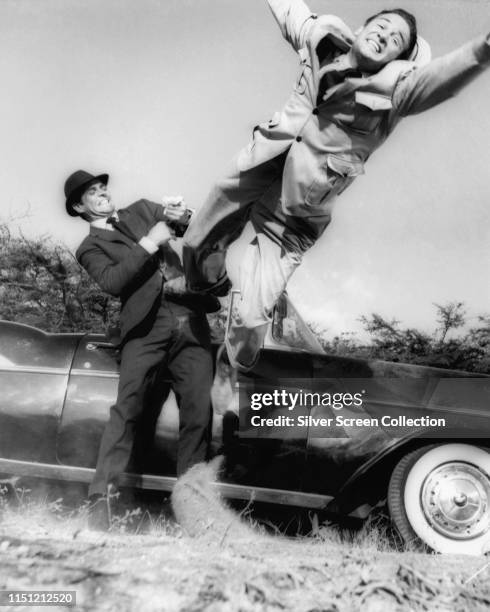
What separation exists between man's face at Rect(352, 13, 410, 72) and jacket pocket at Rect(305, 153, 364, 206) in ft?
1.49

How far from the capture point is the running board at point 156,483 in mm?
3324

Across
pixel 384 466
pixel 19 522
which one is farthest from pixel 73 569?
pixel 384 466

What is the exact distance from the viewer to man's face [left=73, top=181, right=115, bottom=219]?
12.7 ft

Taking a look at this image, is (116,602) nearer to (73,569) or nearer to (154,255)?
(73,569)

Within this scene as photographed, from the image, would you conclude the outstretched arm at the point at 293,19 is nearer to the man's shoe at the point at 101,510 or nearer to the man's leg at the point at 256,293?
the man's leg at the point at 256,293

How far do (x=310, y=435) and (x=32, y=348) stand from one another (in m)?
1.64

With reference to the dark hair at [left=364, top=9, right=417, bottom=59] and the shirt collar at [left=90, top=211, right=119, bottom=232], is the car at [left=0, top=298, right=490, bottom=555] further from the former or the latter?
the dark hair at [left=364, top=9, right=417, bottom=59]

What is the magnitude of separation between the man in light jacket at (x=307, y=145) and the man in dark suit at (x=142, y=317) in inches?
7.3

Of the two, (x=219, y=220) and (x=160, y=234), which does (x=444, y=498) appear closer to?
(x=219, y=220)

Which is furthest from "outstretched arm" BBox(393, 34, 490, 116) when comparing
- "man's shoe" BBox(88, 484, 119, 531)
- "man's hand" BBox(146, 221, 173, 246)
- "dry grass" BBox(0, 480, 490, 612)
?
"man's shoe" BBox(88, 484, 119, 531)

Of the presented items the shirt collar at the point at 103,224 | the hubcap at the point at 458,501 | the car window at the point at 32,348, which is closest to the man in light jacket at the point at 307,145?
the shirt collar at the point at 103,224

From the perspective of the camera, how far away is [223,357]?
3613 millimetres

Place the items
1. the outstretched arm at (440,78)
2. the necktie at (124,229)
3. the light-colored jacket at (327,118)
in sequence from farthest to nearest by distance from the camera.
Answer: the necktie at (124,229) → the light-colored jacket at (327,118) → the outstretched arm at (440,78)

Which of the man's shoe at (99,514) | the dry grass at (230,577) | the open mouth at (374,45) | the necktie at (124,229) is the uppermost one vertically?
the open mouth at (374,45)
